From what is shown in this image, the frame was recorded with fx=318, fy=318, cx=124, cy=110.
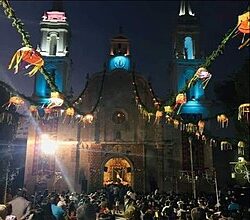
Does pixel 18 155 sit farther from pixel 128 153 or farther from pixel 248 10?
pixel 248 10

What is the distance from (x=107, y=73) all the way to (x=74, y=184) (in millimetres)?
11270

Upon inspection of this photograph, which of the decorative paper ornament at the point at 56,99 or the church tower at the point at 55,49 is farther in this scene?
the church tower at the point at 55,49

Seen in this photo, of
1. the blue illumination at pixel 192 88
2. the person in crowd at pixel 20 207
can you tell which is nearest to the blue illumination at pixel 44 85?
the blue illumination at pixel 192 88

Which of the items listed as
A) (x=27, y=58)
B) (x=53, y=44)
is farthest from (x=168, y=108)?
(x=53, y=44)

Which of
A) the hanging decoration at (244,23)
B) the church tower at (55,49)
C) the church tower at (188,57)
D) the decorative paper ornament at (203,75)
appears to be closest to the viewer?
the hanging decoration at (244,23)

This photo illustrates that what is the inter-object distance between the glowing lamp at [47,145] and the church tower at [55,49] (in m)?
3.87

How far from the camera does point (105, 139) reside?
30109 millimetres

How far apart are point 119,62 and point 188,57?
7.17 meters

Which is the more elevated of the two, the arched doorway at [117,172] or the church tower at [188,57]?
the church tower at [188,57]

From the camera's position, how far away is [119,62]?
33.1 m

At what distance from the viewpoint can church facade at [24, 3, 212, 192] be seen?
28812mm

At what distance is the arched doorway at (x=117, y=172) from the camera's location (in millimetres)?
29109

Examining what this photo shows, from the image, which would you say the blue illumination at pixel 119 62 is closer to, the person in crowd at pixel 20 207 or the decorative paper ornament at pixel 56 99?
the decorative paper ornament at pixel 56 99

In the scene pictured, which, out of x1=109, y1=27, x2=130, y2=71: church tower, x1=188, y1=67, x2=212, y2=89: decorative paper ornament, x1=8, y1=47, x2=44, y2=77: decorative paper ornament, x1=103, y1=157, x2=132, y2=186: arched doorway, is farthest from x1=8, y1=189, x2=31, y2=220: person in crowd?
x1=109, y1=27, x2=130, y2=71: church tower
